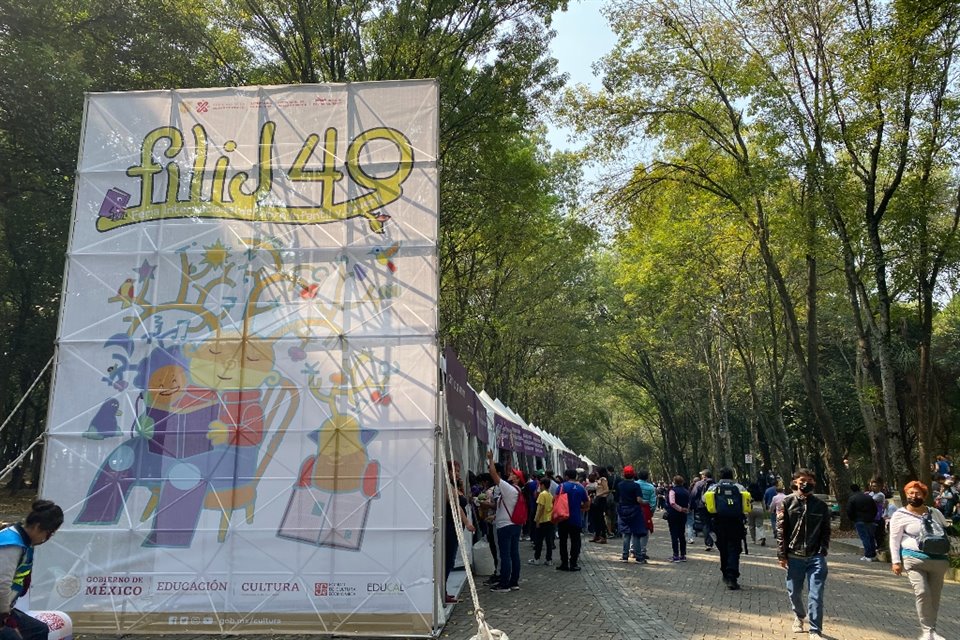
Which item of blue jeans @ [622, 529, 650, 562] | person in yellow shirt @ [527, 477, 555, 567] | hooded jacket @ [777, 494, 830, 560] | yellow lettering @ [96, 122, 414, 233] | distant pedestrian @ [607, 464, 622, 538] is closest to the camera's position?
hooded jacket @ [777, 494, 830, 560]

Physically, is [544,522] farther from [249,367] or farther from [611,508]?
[611,508]

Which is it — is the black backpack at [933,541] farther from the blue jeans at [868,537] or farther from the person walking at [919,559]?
the blue jeans at [868,537]

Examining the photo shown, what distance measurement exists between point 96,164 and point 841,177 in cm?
1341

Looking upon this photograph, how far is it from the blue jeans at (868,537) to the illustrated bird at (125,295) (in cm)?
1386

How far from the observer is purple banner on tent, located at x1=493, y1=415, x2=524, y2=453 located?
642 inches

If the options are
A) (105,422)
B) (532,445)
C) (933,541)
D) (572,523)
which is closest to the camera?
(933,541)

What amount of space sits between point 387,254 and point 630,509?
6.97m

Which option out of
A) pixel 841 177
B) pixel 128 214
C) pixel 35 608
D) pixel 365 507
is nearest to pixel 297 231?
pixel 128 214

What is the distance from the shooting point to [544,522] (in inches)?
466

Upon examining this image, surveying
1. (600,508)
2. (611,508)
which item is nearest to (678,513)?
(600,508)

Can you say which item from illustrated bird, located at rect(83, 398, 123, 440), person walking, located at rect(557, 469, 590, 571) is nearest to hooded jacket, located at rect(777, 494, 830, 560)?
person walking, located at rect(557, 469, 590, 571)

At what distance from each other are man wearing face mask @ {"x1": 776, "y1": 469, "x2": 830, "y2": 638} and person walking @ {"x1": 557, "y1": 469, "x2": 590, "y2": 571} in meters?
4.16

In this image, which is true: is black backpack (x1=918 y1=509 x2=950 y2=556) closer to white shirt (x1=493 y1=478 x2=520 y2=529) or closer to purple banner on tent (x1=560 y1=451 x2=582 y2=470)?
white shirt (x1=493 y1=478 x2=520 y2=529)

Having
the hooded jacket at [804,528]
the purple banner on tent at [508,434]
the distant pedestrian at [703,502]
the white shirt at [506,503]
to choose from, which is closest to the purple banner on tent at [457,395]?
the white shirt at [506,503]
